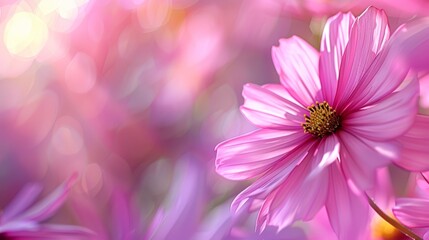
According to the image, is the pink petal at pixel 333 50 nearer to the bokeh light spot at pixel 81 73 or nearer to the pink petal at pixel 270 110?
the pink petal at pixel 270 110

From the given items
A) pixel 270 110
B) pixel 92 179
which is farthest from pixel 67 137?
pixel 270 110

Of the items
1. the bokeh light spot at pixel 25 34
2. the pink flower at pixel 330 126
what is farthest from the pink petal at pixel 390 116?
the bokeh light spot at pixel 25 34

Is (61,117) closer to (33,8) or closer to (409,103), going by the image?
(33,8)

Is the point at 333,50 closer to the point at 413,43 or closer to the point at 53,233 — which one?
the point at 413,43

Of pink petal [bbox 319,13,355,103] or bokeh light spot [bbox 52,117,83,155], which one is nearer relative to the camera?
pink petal [bbox 319,13,355,103]

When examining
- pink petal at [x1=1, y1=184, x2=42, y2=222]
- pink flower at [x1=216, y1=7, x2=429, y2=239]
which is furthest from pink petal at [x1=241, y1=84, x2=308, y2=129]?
pink petal at [x1=1, y1=184, x2=42, y2=222]

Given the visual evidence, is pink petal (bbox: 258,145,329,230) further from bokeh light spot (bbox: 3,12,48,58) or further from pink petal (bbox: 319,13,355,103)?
bokeh light spot (bbox: 3,12,48,58)
